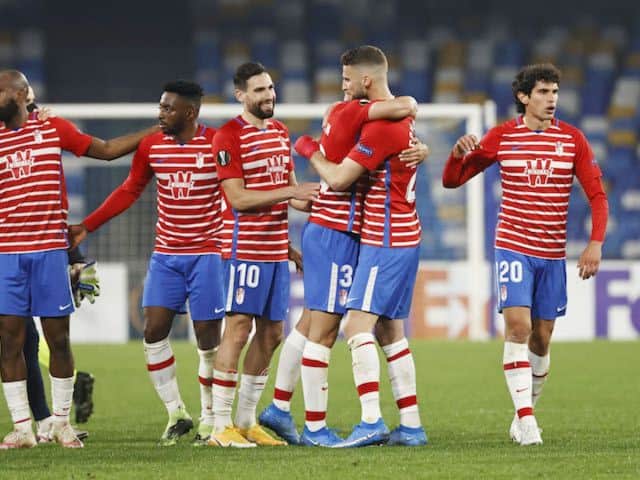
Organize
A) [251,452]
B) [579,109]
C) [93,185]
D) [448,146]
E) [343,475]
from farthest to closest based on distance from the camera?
[579,109]
[448,146]
[93,185]
[251,452]
[343,475]

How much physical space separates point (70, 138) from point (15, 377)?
4.32 ft

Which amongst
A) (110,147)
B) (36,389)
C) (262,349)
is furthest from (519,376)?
(36,389)

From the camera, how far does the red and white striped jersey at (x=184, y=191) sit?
24.9 ft

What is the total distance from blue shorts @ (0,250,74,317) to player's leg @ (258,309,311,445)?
4.01 ft

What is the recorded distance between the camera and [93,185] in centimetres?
1845

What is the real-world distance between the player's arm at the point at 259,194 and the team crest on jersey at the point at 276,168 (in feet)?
0.53

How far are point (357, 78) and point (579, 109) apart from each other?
16930 millimetres

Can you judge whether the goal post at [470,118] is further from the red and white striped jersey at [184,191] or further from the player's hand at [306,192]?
the player's hand at [306,192]

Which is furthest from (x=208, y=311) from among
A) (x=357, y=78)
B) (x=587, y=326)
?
(x=587, y=326)

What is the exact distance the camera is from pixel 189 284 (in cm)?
775

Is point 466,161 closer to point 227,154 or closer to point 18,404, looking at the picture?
point 227,154

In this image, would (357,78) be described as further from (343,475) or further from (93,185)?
(93,185)

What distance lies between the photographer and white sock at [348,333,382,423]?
23.2 feet

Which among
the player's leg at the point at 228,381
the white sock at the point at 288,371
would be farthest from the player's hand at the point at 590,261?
the player's leg at the point at 228,381
